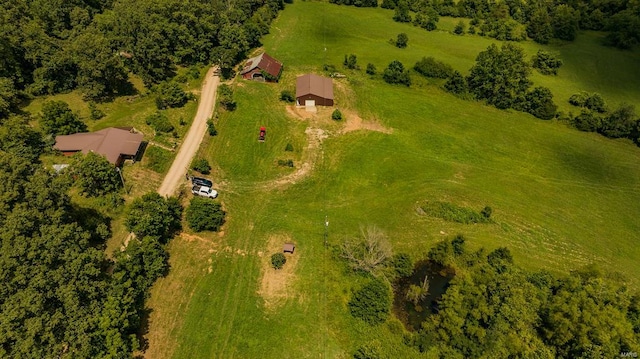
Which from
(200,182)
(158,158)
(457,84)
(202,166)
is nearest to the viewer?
(200,182)

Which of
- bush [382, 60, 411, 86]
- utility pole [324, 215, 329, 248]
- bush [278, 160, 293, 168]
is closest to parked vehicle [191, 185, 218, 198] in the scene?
bush [278, 160, 293, 168]

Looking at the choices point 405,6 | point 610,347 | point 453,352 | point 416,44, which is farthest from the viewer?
point 405,6

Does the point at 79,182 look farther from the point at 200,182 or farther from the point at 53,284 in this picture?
the point at 53,284

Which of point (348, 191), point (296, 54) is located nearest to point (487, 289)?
point (348, 191)

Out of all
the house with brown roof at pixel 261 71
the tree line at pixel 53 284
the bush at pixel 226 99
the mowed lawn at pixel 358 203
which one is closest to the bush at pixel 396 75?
the mowed lawn at pixel 358 203

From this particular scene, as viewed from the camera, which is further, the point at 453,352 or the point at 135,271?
the point at 135,271

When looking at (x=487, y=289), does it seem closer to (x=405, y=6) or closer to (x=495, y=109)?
(x=495, y=109)

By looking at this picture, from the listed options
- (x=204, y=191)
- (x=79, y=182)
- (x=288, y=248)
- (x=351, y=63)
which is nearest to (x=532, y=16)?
(x=351, y=63)

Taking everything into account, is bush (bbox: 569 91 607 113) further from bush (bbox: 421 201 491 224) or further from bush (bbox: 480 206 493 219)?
bush (bbox: 421 201 491 224)
